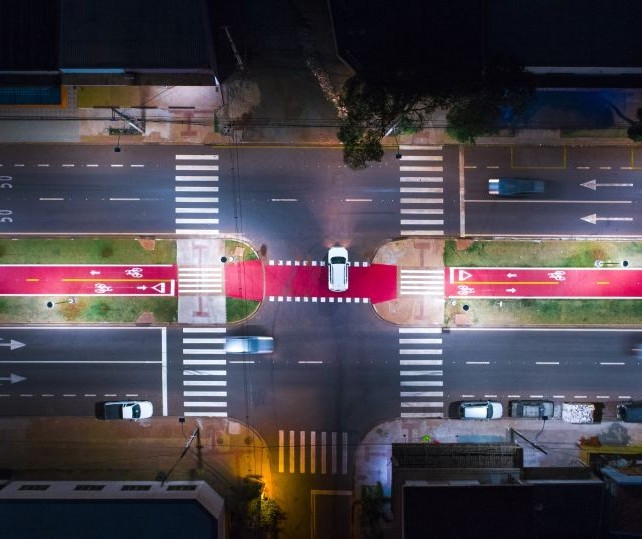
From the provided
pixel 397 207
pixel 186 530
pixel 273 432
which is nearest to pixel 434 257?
pixel 397 207

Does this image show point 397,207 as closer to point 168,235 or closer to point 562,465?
point 168,235

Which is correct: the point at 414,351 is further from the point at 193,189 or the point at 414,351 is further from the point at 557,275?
the point at 193,189

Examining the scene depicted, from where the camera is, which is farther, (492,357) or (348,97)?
(492,357)

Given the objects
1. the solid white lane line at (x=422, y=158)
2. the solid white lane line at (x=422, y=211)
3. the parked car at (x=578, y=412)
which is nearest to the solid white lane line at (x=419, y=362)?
the parked car at (x=578, y=412)

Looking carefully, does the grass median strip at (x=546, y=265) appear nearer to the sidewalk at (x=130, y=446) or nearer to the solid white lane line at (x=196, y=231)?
the solid white lane line at (x=196, y=231)

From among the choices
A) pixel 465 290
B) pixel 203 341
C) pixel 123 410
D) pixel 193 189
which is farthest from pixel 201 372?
pixel 465 290

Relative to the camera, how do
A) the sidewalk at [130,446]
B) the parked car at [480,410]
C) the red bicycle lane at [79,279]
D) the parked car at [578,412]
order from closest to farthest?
the parked car at [480,410]
the parked car at [578,412]
the red bicycle lane at [79,279]
the sidewalk at [130,446]

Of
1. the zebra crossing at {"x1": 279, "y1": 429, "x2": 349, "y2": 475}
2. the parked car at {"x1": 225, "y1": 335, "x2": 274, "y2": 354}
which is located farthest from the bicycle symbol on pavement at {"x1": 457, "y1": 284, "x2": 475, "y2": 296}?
the parked car at {"x1": 225, "y1": 335, "x2": 274, "y2": 354}
